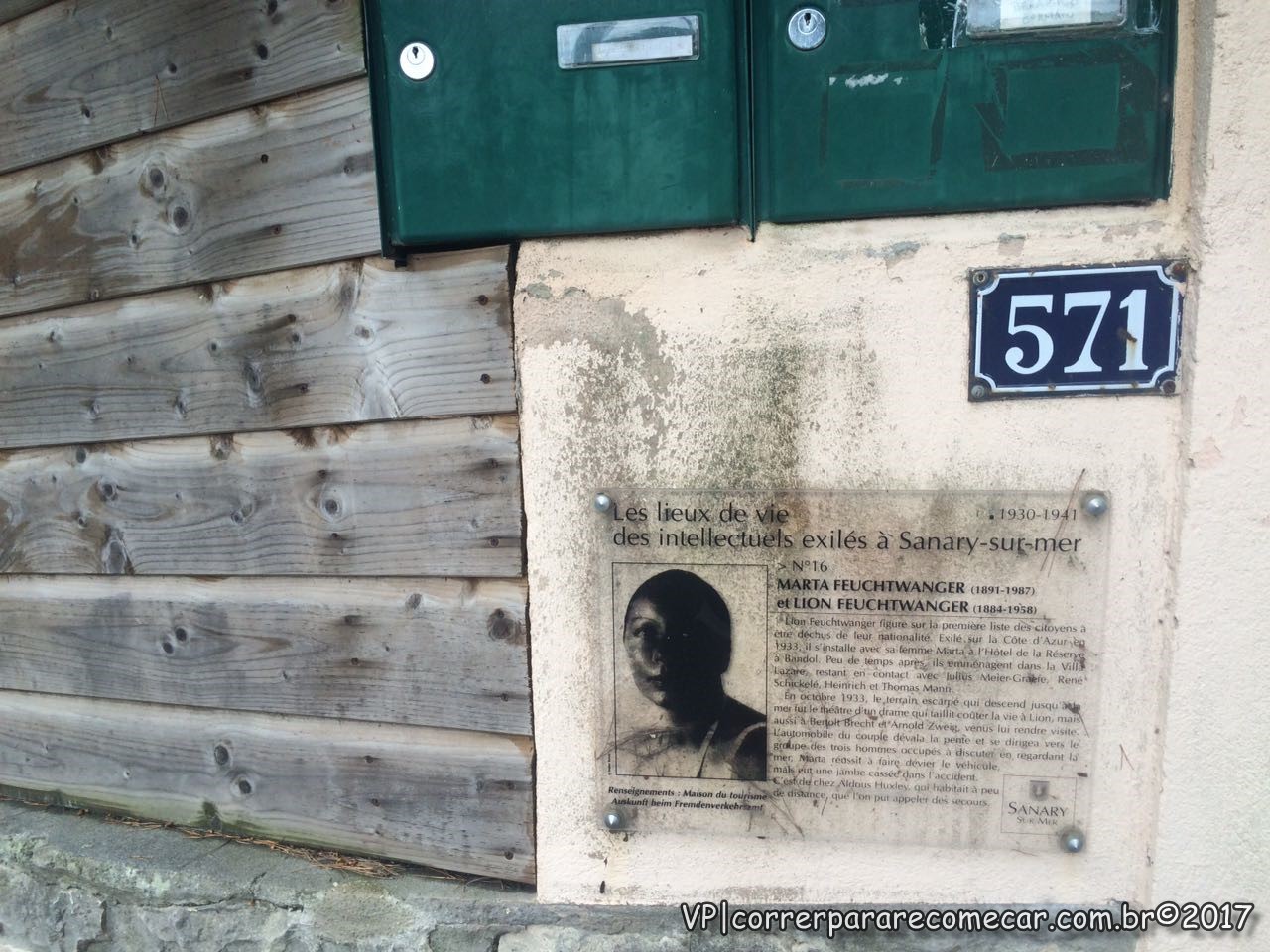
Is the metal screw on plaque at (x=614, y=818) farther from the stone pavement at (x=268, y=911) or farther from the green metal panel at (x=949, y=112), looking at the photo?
the green metal panel at (x=949, y=112)

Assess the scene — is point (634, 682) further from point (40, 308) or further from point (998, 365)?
point (40, 308)

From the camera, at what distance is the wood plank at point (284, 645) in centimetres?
164

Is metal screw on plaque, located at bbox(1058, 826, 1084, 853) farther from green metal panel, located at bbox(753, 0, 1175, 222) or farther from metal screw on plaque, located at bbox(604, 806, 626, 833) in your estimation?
green metal panel, located at bbox(753, 0, 1175, 222)

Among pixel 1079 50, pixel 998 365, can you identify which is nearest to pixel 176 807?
pixel 998 365

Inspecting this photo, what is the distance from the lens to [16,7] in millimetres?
1865

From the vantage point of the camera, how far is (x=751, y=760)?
154 cm

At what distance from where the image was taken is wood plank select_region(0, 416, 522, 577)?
1.60 meters

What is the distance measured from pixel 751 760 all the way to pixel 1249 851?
0.87 m

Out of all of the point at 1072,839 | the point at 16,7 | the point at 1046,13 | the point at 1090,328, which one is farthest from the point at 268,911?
the point at 1046,13

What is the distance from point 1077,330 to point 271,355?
5.03ft

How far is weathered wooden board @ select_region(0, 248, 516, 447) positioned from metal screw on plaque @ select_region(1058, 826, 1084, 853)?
4.19 ft

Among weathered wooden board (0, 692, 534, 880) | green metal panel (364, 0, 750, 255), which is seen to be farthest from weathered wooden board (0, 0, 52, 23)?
weathered wooden board (0, 692, 534, 880)

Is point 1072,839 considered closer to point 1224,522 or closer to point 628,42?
point 1224,522

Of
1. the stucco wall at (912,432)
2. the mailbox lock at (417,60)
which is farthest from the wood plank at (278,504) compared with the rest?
the mailbox lock at (417,60)
